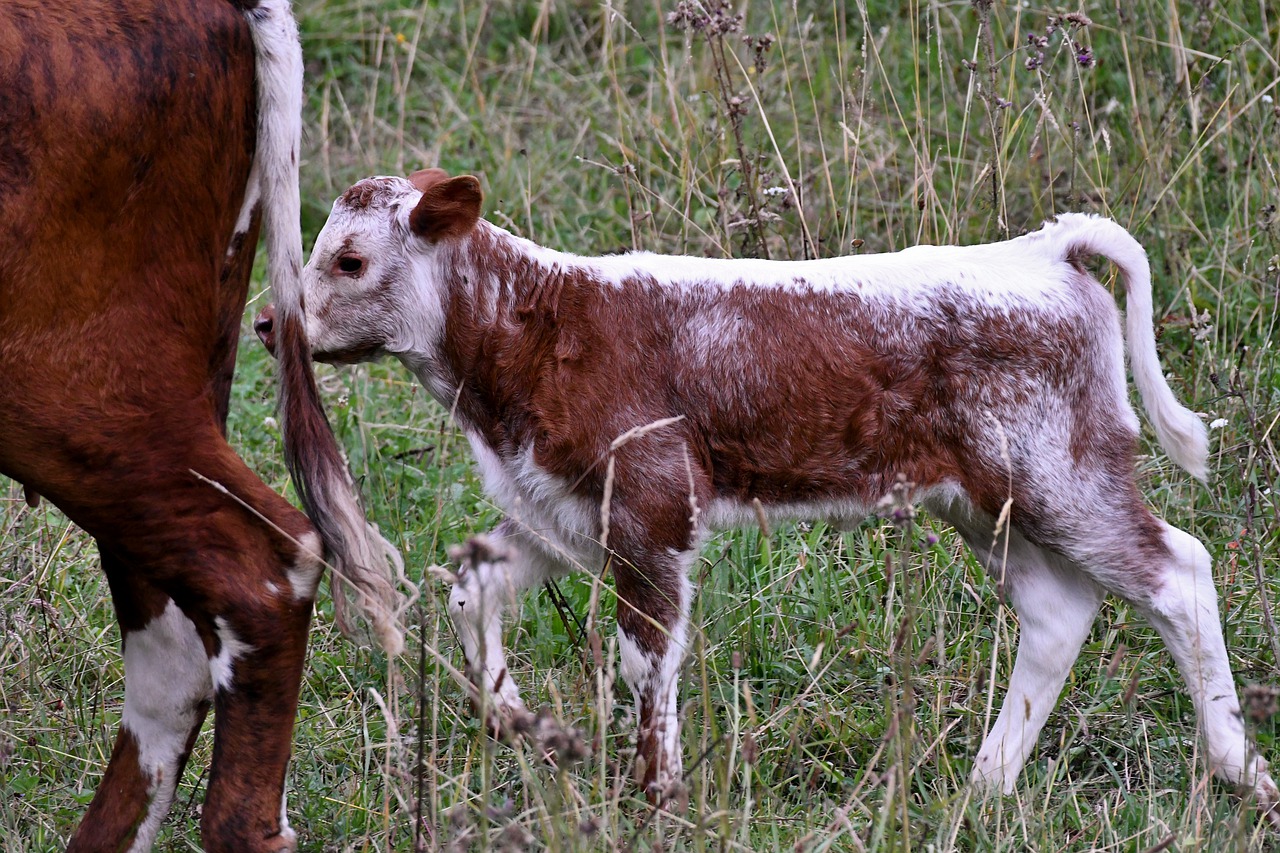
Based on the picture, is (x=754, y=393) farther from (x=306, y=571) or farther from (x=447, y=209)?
(x=306, y=571)

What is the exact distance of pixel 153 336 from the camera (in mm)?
2738

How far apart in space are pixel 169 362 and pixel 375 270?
2.47 feet

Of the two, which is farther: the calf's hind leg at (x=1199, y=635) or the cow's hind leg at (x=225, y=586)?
the calf's hind leg at (x=1199, y=635)

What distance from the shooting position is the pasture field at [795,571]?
311 centimetres

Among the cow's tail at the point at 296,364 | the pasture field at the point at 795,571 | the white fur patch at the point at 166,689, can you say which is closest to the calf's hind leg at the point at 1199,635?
the pasture field at the point at 795,571

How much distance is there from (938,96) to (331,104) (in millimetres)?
3078

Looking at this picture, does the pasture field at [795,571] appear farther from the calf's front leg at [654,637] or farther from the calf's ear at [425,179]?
the calf's ear at [425,179]

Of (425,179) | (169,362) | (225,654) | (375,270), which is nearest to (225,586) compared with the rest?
(225,654)

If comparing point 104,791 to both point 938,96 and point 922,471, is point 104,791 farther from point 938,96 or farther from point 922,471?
point 938,96

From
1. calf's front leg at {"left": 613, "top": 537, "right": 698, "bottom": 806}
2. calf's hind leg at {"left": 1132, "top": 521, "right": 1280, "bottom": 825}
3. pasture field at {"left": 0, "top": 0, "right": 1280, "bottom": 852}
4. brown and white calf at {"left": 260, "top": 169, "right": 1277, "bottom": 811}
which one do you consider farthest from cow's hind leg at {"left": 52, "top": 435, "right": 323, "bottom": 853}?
calf's hind leg at {"left": 1132, "top": 521, "right": 1280, "bottom": 825}

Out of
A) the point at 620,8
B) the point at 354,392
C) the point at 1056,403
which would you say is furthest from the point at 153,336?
the point at 620,8

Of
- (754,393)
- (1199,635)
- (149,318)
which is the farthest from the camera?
(754,393)

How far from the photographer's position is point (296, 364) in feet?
10.1

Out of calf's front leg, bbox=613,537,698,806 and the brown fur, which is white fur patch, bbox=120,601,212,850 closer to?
the brown fur
